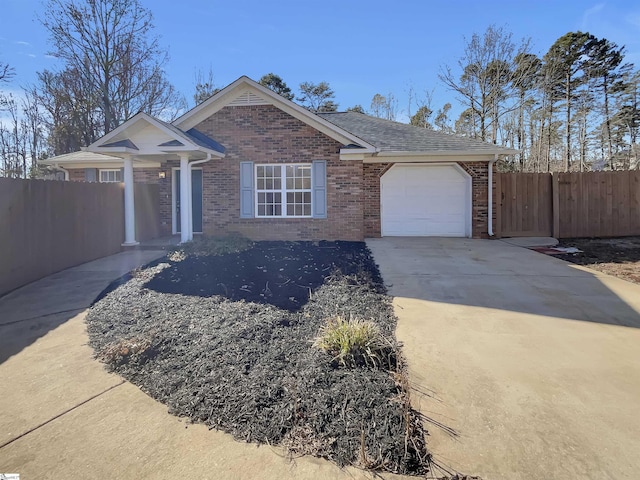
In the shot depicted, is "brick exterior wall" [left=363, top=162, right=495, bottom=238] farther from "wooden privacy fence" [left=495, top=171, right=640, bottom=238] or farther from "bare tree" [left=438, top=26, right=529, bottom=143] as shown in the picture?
"bare tree" [left=438, top=26, right=529, bottom=143]

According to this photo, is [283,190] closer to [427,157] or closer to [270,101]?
[270,101]

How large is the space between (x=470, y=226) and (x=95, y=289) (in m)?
10.8

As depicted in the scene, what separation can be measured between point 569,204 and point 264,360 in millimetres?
12188

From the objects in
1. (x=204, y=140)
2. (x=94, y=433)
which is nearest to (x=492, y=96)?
(x=204, y=140)

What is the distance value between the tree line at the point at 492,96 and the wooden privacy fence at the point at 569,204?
37.3 ft

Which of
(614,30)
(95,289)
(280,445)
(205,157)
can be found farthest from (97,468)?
(614,30)

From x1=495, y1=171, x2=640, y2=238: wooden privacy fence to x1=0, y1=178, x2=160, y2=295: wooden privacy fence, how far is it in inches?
468

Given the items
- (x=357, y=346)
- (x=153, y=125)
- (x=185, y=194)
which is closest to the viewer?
(x=357, y=346)

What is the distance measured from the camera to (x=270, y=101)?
10984mm

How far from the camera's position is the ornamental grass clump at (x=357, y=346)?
11.6 feet

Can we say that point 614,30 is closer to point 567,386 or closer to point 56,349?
point 567,386

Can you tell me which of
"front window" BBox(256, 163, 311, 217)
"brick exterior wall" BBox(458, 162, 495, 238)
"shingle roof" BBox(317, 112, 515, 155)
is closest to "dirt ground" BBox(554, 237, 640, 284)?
"brick exterior wall" BBox(458, 162, 495, 238)

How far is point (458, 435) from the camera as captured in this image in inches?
102

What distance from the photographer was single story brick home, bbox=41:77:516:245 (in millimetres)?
10938
